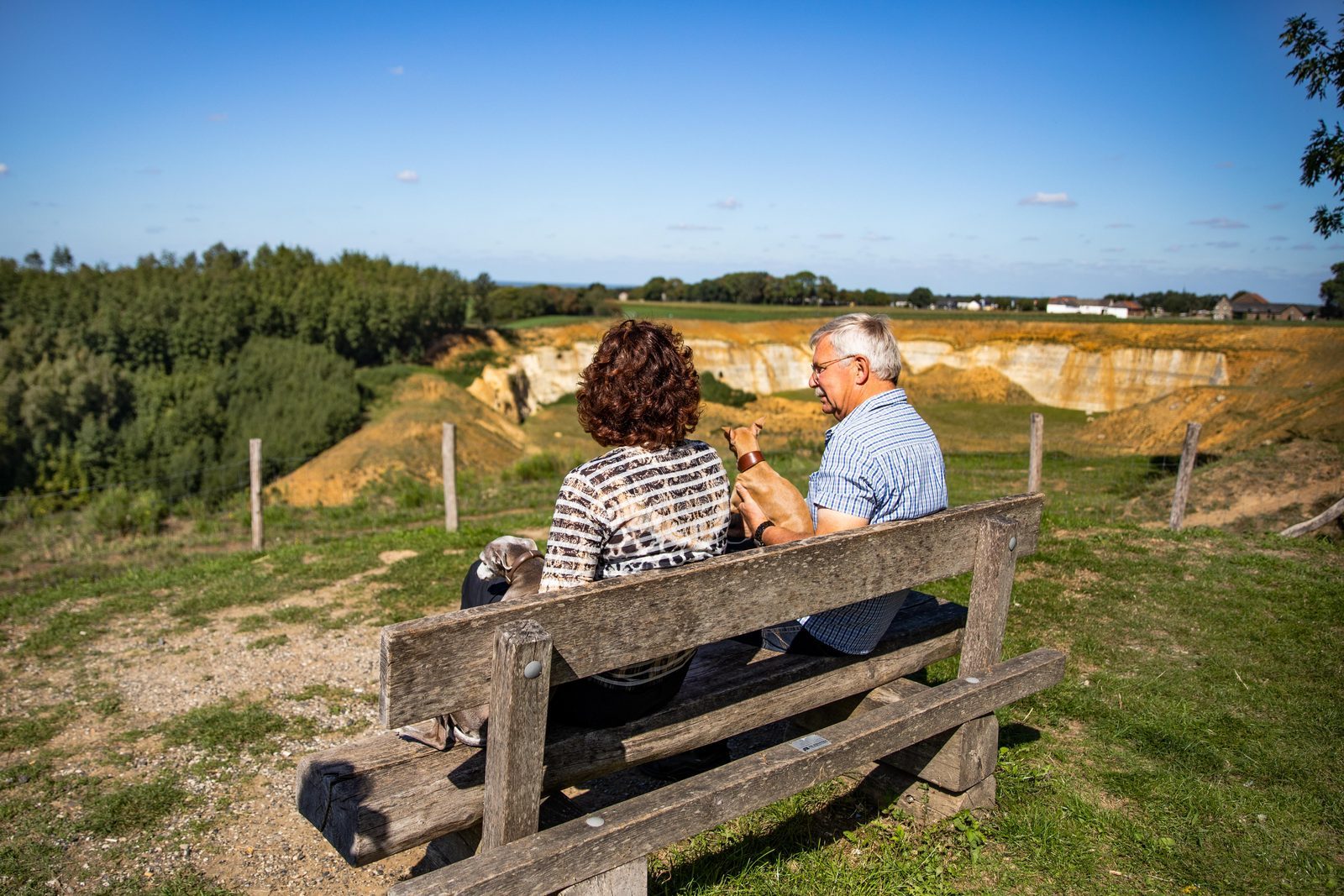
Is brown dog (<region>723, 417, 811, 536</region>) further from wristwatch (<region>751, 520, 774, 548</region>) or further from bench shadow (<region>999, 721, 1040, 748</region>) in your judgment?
bench shadow (<region>999, 721, 1040, 748</region>)

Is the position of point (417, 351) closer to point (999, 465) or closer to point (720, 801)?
point (999, 465)

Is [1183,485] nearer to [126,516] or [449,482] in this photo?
[449,482]

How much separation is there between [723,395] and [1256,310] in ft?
138

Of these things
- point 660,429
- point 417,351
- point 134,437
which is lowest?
point 134,437

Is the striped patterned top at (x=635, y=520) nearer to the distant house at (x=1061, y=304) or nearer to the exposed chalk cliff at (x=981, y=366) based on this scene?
the exposed chalk cliff at (x=981, y=366)

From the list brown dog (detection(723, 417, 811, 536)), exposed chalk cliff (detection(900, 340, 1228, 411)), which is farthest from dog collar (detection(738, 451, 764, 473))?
exposed chalk cliff (detection(900, 340, 1228, 411))

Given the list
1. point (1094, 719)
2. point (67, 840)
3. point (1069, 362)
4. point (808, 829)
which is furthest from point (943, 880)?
point (1069, 362)

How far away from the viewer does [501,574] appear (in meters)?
3.26

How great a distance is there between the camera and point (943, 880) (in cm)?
343

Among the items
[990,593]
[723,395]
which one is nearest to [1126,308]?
[723,395]

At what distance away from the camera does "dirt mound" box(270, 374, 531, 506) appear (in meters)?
30.7

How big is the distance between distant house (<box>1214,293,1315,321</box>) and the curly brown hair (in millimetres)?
60674

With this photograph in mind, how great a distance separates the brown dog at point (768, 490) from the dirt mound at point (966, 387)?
4742 cm

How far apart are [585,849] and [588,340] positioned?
176 feet
